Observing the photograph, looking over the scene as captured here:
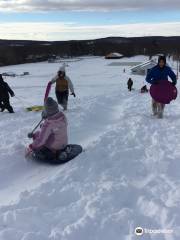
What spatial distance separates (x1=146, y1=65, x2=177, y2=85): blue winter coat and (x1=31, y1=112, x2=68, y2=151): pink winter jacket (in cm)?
437

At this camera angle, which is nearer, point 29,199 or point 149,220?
point 149,220

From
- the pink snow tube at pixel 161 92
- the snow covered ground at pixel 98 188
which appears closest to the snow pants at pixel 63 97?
the pink snow tube at pixel 161 92

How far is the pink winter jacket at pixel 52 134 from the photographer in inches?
296

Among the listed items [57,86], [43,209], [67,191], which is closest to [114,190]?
[67,191]

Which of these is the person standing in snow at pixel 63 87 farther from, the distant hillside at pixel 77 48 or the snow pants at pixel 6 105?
the distant hillside at pixel 77 48

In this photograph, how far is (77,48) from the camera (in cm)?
16950

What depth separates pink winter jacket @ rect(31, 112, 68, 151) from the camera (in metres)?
7.53

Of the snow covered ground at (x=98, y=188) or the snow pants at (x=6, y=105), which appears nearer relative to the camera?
the snow covered ground at (x=98, y=188)

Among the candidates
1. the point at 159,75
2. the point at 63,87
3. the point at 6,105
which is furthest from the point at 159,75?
the point at 6,105

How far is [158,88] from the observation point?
11.4 metres

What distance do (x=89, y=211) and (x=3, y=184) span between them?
1856mm

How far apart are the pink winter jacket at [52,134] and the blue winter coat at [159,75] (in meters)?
4.37

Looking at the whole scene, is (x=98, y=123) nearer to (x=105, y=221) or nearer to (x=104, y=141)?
(x=104, y=141)

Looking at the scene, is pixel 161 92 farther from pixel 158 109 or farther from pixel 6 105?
pixel 6 105
